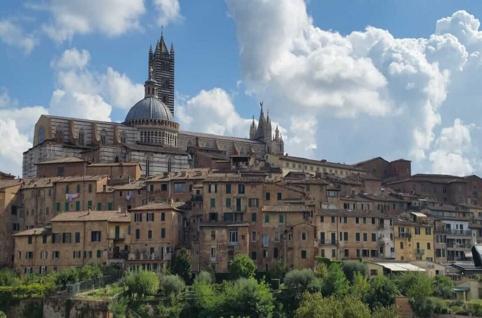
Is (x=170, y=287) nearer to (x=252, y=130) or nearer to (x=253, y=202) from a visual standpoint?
(x=253, y=202)

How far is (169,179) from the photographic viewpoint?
7519 centimetres

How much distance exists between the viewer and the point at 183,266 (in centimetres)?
6369

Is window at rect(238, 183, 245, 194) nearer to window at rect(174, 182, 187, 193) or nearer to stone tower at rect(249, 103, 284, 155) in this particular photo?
window at rect(174, 182, 187, 193)

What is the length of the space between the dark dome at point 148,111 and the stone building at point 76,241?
121 ft

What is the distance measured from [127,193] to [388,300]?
27.3 metres

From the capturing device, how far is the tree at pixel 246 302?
2249 inches

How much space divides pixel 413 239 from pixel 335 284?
15648 mm

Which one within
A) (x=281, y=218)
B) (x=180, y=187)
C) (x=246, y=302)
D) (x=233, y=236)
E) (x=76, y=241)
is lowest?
(x=246, y=302)

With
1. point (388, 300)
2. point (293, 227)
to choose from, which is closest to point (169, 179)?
point (293, 227)

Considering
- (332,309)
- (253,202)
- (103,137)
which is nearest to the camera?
(332,309)

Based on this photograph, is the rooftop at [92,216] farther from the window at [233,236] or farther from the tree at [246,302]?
the tree at [246,302]

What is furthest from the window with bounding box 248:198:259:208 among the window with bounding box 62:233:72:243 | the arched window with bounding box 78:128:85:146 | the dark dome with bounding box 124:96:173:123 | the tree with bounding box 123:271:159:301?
the dark dome with bounding box 124:96:173:123

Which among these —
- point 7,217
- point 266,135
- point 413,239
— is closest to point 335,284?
point 413,239

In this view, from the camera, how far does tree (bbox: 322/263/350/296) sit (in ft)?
194
